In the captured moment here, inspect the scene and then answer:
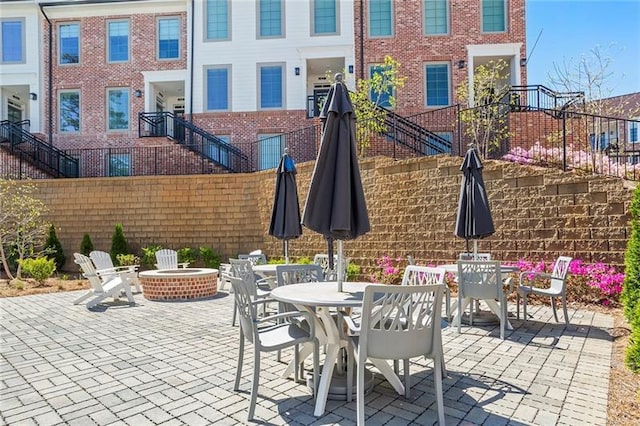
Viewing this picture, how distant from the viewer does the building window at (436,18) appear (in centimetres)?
1541

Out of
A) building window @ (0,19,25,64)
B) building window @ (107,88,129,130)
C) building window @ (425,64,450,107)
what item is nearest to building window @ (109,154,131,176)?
building window @ (107,88,129,130)

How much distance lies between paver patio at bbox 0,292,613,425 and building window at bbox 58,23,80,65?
14642 mm

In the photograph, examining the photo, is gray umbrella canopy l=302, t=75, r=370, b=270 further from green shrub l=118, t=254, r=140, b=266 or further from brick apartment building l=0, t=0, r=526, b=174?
brick apartment building l=0, t=0, r=526, b=174

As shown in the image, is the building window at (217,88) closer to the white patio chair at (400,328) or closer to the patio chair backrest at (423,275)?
the patio chair backrest at (423,275)

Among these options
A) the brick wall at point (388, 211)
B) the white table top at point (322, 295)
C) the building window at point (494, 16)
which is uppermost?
the building window at point (494, 16)

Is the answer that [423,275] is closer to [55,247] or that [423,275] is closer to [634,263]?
[634,263]

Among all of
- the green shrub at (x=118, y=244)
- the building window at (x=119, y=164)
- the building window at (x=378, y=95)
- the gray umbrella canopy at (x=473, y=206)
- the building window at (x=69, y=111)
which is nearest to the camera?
the gray umbrella canopy at (x=473, y=206)

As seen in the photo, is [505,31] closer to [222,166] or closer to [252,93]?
[252,93]

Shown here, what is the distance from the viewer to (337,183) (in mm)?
3902

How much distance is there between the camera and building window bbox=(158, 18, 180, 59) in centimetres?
1691

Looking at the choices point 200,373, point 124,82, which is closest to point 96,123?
point 124,82

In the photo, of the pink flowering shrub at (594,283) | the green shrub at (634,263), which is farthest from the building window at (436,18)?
the green shrub at (634,263)

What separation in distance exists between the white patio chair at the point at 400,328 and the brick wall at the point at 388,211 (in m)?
5.83

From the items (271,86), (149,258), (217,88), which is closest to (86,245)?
(149,258)
